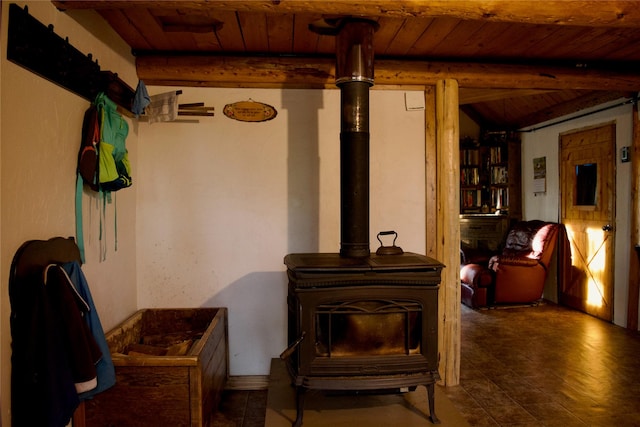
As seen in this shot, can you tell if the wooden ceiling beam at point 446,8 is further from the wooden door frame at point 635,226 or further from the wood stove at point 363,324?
the wooden door frame at point 635,226

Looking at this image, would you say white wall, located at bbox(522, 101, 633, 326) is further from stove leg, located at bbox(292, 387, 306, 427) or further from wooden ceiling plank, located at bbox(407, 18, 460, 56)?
stove leg, located at bbox(292, 387, 306, 427)

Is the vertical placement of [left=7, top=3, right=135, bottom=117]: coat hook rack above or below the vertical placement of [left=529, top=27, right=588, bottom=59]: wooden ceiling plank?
below

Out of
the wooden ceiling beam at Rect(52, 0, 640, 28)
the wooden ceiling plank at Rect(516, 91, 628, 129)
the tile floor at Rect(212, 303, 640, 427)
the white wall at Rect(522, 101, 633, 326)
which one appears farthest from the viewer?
the wooden ceiling plank at Rect(516, 91, 628, 129)

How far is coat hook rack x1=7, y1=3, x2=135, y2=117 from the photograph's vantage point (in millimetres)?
1591

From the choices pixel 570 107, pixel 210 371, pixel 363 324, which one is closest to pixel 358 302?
pixel 363 324

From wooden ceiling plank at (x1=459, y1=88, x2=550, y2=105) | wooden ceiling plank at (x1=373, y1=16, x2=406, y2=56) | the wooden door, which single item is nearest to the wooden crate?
wooden ceiling plank at (x1=373, y1=16, x2=406, y2=56)

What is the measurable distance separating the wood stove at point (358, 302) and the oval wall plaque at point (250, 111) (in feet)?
2.38

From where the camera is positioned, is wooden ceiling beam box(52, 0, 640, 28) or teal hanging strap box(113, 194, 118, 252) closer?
wooden ceiling beam box(52, 0, 640, 28)

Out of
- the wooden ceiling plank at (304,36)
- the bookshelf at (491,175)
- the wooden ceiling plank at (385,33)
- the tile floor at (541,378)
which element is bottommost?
the tile floor at (541,378)

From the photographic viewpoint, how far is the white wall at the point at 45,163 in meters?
1.57

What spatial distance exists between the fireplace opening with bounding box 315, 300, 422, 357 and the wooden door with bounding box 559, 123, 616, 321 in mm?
3160

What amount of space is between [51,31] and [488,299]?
4714 mm

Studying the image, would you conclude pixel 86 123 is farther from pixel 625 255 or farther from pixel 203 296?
pixel 625 255

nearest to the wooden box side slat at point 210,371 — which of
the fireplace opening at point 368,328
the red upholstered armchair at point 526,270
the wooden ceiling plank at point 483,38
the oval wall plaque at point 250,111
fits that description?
the fireplace opening at point 368,328
